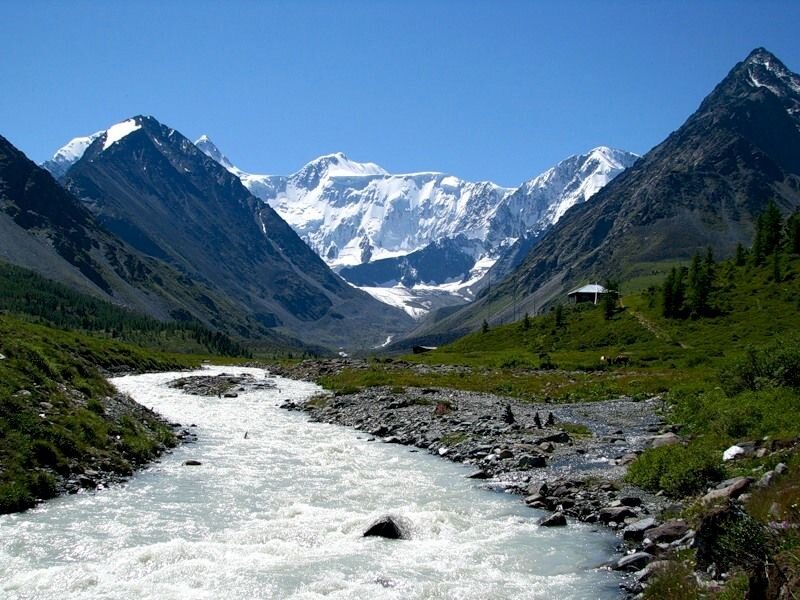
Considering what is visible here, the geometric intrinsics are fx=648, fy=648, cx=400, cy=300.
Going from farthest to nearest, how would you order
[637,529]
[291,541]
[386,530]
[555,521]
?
[555,521] → [386,530] → [291,541] → [637,529]

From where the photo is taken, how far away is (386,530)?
67.6 ft

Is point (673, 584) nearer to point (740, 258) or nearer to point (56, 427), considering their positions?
point (56, 427)

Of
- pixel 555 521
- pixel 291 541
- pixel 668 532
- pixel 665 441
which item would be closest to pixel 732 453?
pixel 665 441

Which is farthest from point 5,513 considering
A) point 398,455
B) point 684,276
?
point 684,276

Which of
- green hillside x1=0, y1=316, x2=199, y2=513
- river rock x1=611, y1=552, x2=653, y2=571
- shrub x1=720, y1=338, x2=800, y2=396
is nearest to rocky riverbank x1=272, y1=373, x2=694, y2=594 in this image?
river rock x1=611, y1=552, x2=653, y2=571

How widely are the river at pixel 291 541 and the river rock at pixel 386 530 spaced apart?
39cm

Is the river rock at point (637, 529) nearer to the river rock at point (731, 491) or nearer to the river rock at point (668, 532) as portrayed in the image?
the river rock at point (668, 532)

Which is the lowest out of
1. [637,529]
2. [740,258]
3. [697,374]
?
[637,529]

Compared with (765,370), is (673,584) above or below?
below

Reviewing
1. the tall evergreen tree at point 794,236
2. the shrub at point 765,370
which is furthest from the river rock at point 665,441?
the tall evergreen tree at point 794,236

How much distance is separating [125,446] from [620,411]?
1311 inches

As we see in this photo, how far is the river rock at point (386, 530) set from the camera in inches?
806

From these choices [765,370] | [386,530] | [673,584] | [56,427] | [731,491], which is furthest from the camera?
[765,370]

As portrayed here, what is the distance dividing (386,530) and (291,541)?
2.98 m
